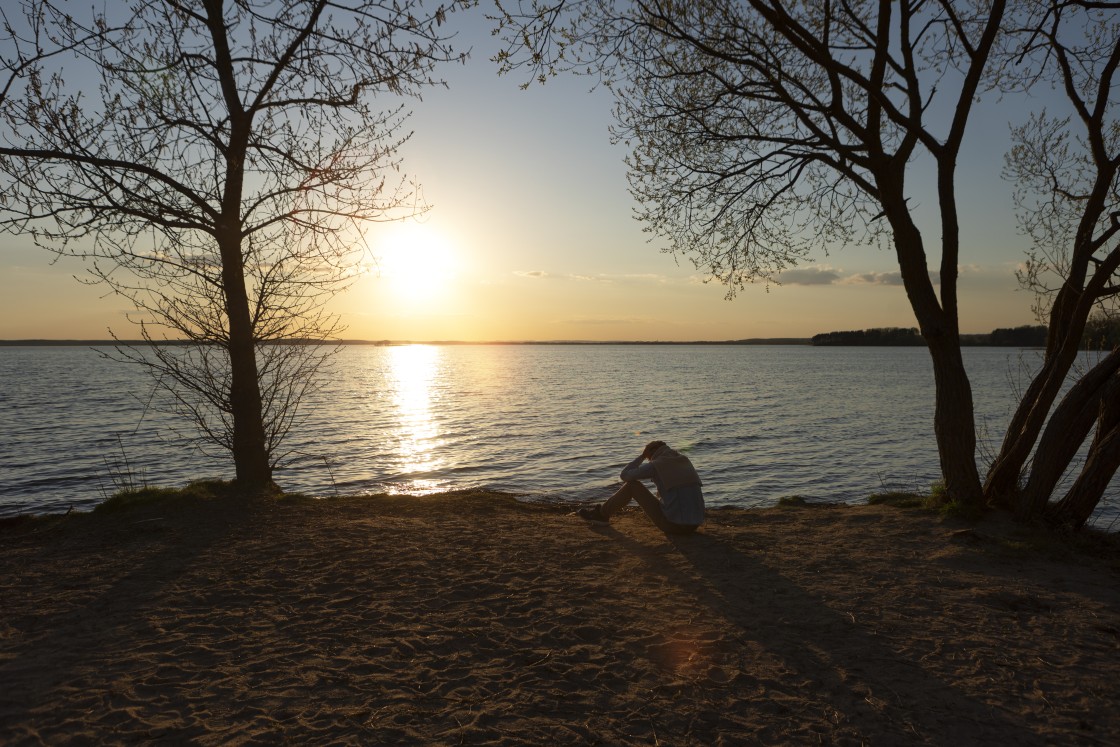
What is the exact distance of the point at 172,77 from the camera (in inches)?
393

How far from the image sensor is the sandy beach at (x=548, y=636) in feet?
15.3

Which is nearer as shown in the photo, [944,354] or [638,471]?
[638,471]

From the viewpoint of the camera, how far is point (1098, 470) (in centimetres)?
912

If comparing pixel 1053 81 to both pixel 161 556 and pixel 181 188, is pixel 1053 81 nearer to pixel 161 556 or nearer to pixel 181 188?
pixel 181 188

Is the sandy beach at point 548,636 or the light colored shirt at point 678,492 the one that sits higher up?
the light colored shirt at point 678,492

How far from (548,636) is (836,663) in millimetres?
2461

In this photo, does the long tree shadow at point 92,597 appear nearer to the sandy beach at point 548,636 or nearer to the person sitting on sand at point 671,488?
the sandy beach at point 548,636

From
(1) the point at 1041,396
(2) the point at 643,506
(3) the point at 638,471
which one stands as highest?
(1) the point at 1041,396

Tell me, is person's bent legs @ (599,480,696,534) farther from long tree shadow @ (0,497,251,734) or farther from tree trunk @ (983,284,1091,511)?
long tree shadow @ (0,497,251,734)

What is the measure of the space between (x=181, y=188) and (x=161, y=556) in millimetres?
5545

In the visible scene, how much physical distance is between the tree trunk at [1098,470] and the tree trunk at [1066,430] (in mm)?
104

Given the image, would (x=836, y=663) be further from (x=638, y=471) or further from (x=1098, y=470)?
(x=1098, y=470)

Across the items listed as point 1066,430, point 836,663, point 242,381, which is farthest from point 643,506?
point 242,381

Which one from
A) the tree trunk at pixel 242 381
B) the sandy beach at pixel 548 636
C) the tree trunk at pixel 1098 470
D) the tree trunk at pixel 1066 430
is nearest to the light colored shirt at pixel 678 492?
the sandy beach at pixel 548 636
